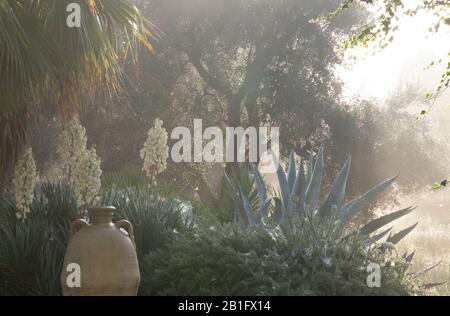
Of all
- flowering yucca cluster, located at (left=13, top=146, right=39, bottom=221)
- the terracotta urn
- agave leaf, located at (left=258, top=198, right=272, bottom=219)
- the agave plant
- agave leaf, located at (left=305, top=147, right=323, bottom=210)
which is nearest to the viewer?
the terracotta urn

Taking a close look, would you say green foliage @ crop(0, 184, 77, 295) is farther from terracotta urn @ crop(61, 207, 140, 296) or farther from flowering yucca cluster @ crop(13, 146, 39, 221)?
terracotta urn @ crop(61, 207, 140, 296)

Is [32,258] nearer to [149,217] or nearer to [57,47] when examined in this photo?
[149,217]

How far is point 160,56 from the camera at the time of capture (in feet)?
55.4

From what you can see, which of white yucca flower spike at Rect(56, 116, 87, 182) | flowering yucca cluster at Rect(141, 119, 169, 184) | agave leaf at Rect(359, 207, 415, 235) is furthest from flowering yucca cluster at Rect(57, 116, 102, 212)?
agave leaf at Rect(359, 207, 415, 235)

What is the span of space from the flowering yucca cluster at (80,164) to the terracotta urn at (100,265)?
113 cm

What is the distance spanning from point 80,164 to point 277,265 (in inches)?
102

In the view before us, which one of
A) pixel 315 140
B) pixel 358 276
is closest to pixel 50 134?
pixel 315 140

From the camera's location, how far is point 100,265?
224 inches

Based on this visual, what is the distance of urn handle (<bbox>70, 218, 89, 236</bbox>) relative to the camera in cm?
607

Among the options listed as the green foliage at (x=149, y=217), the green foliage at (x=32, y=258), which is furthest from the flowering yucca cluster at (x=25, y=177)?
the green foliage at (x=149, y=217)

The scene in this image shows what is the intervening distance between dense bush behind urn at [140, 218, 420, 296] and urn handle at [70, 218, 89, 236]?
0.78 meters

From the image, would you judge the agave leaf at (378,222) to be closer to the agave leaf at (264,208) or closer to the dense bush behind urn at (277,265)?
the agave leaf at (264,208)

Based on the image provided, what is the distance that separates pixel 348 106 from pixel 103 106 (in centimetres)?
597

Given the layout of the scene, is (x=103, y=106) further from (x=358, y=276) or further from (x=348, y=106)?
(x=358, y=276)
